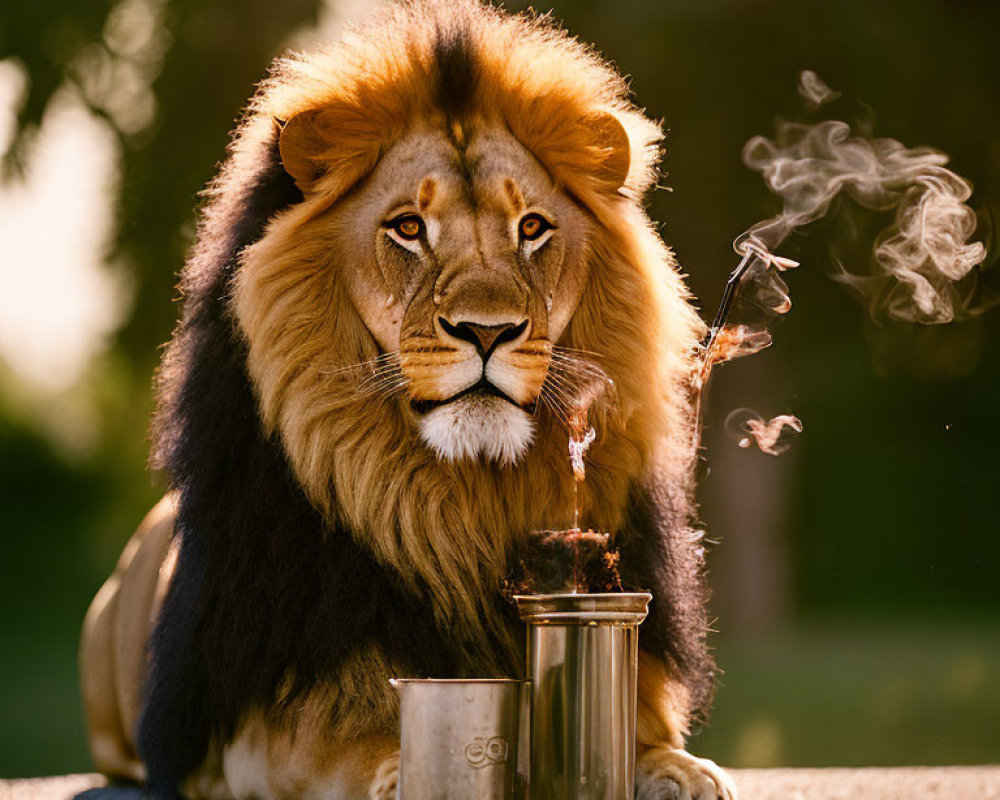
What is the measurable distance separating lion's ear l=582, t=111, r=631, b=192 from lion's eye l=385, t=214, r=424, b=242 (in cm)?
47

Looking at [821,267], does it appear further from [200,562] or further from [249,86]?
[200,562]

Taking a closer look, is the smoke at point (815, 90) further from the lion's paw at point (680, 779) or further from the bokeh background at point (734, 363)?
the lion's paw at point (680, 779)

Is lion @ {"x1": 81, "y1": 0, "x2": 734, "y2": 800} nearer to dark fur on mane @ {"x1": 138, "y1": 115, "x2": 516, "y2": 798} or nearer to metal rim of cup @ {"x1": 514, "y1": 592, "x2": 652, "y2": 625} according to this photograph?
dark fur on mane @ {"x1": 138, "y1": 115, "x2": 516, "y2": 798}

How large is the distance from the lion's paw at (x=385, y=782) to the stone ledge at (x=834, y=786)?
4.03ft

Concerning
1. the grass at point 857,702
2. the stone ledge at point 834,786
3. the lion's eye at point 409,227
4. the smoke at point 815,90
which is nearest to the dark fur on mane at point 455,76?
the lion's eye at point 409,227

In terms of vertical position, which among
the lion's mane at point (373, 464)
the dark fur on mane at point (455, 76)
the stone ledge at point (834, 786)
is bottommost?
the stone ledge at point (834, 786)

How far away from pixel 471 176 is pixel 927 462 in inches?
592

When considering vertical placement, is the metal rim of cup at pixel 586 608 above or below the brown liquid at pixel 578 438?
below

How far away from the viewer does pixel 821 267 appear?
34.6 feet

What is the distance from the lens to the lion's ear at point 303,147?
3.40 m

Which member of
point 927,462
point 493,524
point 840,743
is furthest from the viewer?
point 927,462

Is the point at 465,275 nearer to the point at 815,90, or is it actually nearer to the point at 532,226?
the point at 532,226

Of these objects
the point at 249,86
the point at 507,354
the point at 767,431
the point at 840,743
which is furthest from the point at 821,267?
the point at 507,354

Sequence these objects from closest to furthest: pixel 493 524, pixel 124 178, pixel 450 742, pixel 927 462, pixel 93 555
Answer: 1. pixel 450 742
2. pixel 493 524
3. pixel 124 178
4. pixel 93 555
5. pixel 927 462
